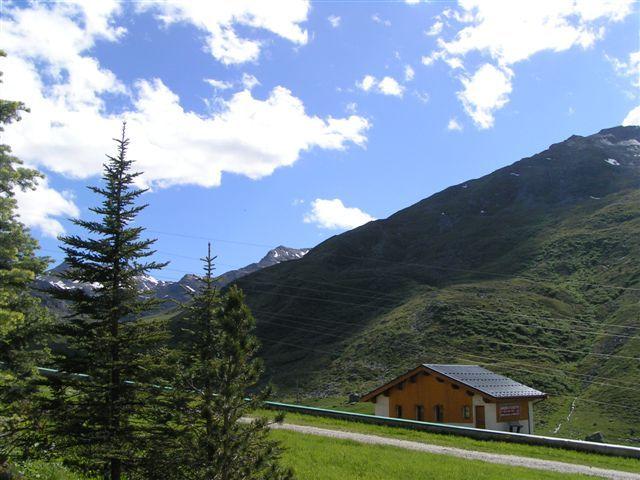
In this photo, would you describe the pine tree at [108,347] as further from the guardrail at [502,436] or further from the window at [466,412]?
the window at [466,412]

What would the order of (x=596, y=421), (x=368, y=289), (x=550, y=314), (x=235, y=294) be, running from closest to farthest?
(x=235, y=294)
(x=596, y=421)
(x=550, y=314)
(x=368, y=289)

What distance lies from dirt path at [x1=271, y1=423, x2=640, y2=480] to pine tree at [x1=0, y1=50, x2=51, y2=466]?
9.24 meters

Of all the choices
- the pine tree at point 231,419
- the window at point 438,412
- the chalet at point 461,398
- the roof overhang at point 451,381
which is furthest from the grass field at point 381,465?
the window at point 438,412

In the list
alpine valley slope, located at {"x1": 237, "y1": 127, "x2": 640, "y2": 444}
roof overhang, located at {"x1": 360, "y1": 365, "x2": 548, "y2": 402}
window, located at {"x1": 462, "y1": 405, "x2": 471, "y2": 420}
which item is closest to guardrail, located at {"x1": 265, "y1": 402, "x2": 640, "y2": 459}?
roof overhang, located at {"x1": 360, "y1": 365, "x2": 548, "y2": 402}

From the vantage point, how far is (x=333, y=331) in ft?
365

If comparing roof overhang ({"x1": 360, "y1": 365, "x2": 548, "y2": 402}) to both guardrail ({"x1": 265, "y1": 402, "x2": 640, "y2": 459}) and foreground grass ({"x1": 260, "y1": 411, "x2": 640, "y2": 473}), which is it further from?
foreground grass ({"x1": 260, "y1": 411, "x2": 640, "y2": 473})

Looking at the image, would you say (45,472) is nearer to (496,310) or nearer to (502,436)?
(502,436)

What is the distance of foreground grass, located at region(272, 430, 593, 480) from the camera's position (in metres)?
17.3

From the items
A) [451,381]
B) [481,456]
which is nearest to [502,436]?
[481,456]

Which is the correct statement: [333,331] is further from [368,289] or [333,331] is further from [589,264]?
[589,264]

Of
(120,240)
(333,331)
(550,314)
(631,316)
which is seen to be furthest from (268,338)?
(120,240)

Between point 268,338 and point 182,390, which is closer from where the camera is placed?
point 182,390

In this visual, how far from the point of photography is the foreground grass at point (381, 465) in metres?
17.3

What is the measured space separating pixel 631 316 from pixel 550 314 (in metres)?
13.6
